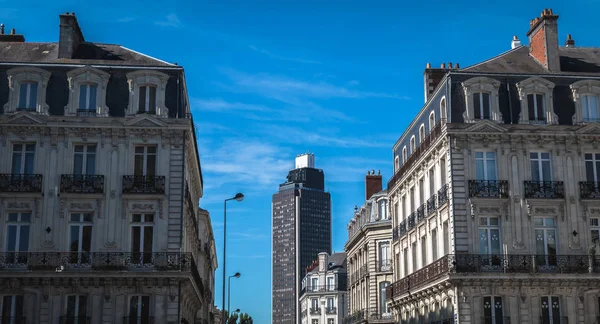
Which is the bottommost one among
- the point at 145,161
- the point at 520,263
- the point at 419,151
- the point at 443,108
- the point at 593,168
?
the point at 520,263

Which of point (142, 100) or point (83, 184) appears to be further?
point (142, 100)

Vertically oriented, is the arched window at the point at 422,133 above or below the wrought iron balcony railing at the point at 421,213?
above

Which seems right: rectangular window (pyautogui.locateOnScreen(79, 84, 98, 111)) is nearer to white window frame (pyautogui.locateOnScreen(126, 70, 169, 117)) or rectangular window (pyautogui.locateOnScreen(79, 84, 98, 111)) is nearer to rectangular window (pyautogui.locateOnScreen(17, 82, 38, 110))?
white window frame (pyautogui.locateOnScreen(126, 70, 169, 117))

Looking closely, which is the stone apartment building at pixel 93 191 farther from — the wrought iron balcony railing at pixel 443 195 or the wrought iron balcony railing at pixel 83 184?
the wrought iron balcony railing at pixel 443 195

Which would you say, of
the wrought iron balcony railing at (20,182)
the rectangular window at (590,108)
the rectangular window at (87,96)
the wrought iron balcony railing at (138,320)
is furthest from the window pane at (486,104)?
the wrought iron balcony railing at (20,182)

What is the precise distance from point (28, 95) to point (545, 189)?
2109 centimetres

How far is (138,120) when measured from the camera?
107 ft

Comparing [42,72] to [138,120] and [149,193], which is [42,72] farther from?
[149,193]

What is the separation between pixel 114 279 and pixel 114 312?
1231 mm

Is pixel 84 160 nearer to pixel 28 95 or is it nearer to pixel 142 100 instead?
pixel 142 100

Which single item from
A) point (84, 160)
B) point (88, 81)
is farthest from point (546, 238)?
point (88, 81)

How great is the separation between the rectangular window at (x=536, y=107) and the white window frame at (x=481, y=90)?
1.38 metres

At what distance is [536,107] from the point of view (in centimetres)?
3438

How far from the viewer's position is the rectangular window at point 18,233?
32125 mm
